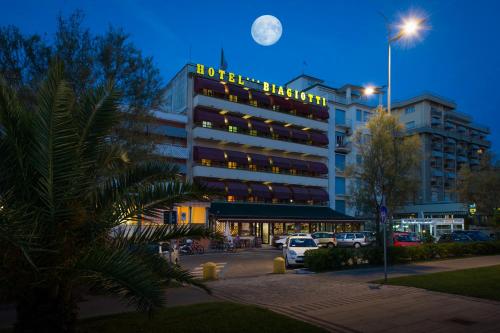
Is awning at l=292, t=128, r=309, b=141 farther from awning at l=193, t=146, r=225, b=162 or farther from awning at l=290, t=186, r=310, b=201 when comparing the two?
awning at l=193, t=146, r=225, b=162

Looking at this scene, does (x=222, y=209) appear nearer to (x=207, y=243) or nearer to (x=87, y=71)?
(x=207, y=243)

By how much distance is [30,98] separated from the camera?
42.9 ft

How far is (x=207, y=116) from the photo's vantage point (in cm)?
4191

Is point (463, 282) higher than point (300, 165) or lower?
lower

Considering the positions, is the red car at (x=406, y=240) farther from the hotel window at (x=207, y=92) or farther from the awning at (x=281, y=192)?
the hotel window at (x=207, y=92)

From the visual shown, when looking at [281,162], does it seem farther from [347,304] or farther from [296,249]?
[347,304]

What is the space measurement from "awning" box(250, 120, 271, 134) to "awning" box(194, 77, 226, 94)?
5018 mm

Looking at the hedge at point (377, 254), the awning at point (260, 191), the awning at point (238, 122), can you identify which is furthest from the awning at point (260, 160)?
the hedge at point (377, 254)

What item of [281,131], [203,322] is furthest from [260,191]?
[203,322]

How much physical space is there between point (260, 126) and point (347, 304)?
118 feet

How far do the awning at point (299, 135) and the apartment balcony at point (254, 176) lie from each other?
4796 mm

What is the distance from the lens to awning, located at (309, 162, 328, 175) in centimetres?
4969

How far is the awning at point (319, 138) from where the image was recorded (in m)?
50.8

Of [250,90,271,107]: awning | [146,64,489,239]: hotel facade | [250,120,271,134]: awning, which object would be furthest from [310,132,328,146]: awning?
[250,90,271,107]: awning
